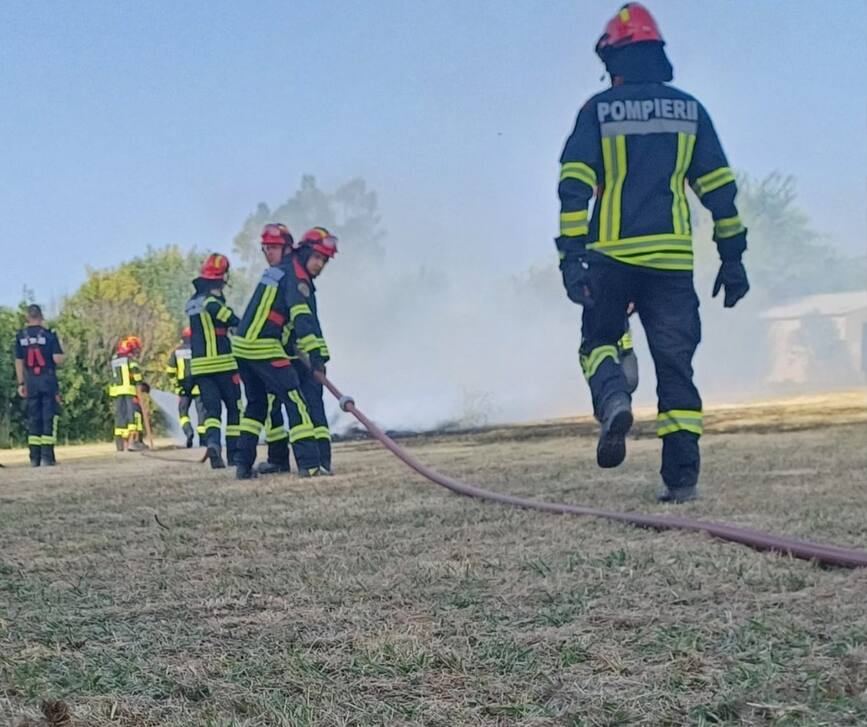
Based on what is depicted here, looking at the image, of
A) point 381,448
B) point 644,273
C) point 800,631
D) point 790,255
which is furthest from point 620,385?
point 790,255

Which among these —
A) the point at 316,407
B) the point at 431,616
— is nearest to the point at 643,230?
the point at 431,616

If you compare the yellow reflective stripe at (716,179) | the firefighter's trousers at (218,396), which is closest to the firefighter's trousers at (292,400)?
the firefighter's trousers at (218,396)

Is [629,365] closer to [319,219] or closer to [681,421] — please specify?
[681,421]

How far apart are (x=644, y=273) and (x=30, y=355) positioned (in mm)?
8252

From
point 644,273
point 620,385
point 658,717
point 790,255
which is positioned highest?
point 790,255

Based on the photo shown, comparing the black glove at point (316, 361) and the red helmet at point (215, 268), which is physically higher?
the red helmet at point (215, 268)

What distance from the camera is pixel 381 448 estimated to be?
34.4 ft

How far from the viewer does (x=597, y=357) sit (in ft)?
15.1

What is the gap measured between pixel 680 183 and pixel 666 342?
2.36 feet

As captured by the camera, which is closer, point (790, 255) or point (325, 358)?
point (325, 358)

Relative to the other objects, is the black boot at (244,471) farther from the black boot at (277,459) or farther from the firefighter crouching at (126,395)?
the firefighter crouching at (126,395)

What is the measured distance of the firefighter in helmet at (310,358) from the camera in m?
6.65

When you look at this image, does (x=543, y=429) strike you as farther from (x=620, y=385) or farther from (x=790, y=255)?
(x=790, y=255)

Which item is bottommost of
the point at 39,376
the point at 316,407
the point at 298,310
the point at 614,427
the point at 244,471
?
the point at 244,471
